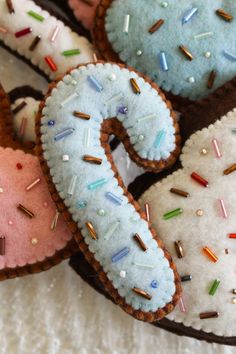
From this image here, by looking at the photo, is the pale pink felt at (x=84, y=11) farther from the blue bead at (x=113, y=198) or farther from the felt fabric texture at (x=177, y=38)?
the blue bead at (x=113, y=198)

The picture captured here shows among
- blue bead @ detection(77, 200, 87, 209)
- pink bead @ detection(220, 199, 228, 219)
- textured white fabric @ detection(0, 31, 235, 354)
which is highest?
pink bead @ detection(220, 199, 228, 219)

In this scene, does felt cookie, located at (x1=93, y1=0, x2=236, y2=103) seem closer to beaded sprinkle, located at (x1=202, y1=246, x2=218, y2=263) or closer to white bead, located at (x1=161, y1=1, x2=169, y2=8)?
white bead, located at (x1=161, y1=1, x2=169, y2=8)

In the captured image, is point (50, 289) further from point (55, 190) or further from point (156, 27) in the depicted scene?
point (156, 27)

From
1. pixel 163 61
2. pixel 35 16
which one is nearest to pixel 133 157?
pixel 163 61

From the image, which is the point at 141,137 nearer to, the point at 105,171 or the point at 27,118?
the point at 105,171

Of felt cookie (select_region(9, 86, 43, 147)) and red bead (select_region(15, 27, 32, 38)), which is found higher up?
red bead (select_region(15, 27, 32, 38))

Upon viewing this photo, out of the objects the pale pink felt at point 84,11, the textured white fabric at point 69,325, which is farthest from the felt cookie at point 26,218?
the pale pink felt at point 84,11

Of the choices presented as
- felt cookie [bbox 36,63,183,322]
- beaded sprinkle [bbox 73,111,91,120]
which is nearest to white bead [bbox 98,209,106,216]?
felt cookie [bbox 36,63,183,322]
